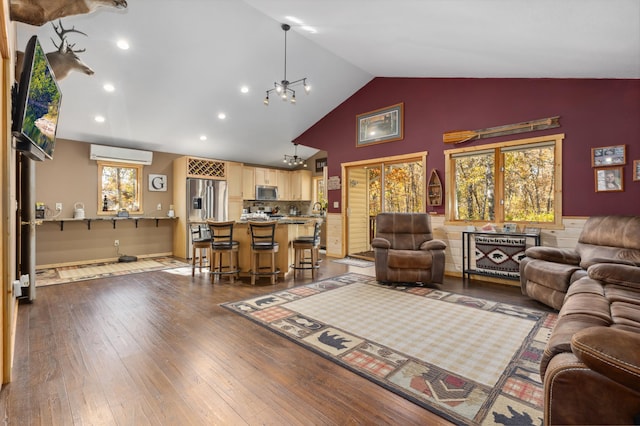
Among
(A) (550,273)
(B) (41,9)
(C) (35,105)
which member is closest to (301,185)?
(A) (550,273)

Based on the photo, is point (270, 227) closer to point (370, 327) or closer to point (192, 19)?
point (370, 327)

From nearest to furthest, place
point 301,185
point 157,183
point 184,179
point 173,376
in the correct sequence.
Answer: point 173,376
point 184,179
point 157,183
point 301,185

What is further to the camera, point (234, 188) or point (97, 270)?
point (234, 188)

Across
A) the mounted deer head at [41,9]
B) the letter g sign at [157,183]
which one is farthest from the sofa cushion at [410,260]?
the letter g sign at [157,183]

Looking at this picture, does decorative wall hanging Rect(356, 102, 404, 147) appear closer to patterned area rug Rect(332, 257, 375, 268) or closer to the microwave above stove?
patterned area rug Rect(332, 257, 375, 268)

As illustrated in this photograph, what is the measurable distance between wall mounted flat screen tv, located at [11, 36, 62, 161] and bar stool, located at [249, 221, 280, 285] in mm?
2450

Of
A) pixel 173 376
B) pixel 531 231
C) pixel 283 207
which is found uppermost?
pixel 283 207

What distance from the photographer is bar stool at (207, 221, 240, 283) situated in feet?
14.6

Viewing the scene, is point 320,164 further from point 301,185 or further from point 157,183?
point 157,183

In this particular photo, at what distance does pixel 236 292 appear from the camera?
4.05 meters

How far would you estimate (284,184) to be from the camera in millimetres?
9195

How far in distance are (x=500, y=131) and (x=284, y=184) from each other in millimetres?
5964

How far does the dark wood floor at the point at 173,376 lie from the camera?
166 centimetres

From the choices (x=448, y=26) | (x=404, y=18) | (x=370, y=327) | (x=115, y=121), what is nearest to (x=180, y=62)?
(x=115, y=121)
